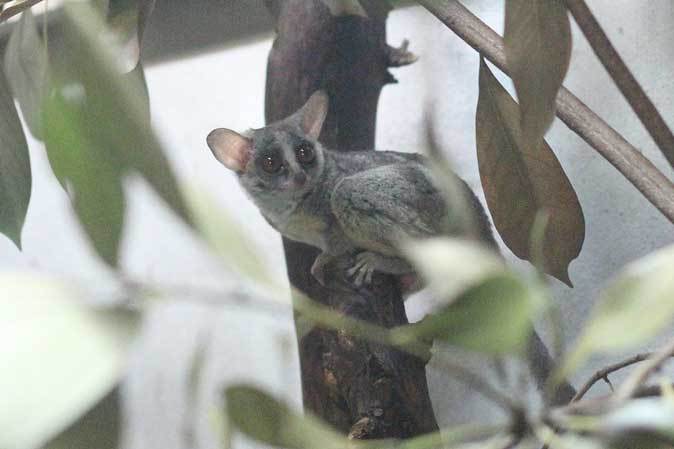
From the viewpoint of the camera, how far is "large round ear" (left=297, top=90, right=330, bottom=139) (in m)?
1.94

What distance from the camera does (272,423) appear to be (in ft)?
1.51

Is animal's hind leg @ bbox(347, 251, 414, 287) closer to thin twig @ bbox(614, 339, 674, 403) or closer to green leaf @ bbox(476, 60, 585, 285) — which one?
green leaf @ bbox(476, 60, 585, 285)

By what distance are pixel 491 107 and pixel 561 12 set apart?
27 centimetres

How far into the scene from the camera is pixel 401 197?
1740 mm

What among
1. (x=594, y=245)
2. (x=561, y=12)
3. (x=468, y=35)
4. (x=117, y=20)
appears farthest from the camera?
(x=594, y=245)

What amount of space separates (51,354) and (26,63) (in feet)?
4.45

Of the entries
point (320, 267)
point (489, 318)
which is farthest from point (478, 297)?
point (320, 267)

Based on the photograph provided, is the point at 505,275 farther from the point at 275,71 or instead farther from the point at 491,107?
the point at 275,71

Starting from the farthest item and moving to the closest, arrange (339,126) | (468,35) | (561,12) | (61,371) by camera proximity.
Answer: (339,126) → (468,35) → (561,12) → (61,371)

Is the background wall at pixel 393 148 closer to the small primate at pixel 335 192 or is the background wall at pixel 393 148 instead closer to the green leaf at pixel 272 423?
the small primate at pixel 335 192

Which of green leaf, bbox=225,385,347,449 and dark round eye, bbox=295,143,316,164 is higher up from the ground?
green leaf, bbox=225,385,347,449

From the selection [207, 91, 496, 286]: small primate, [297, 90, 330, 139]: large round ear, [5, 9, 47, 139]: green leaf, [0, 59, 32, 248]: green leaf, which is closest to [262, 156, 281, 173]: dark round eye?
[207, 91, 496, 286]: small primate

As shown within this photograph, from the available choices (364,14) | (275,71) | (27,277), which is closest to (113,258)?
(27,277)

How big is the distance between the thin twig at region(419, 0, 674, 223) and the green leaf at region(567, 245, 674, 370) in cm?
61
